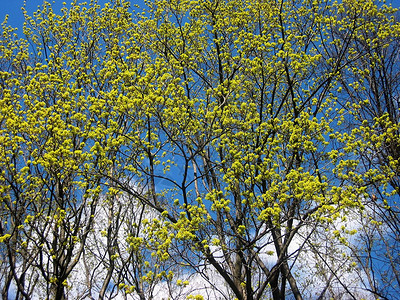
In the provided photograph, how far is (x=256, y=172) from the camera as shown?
856 centimetres

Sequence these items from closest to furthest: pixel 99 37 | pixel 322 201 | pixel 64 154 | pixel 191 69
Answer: pixel 322 201 < pixel 64 154 < pixel 191 69 < pixel 99 37

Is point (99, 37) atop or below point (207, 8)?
atop

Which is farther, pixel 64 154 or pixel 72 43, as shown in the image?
pixel 72 43

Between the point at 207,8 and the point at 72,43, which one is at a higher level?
the point at 72,43

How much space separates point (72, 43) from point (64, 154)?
22.8 ft

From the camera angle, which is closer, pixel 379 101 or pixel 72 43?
pixel 379 101

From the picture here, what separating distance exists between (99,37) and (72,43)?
94cm

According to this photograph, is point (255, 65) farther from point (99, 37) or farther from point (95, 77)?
point (99, 37)

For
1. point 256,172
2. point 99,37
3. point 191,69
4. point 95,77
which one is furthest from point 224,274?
point 99,37

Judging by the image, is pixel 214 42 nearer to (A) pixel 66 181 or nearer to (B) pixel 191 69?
(B) pixel 191 69

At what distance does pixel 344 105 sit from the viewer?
38.4 ft

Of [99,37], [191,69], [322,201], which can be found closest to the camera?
[322,201]

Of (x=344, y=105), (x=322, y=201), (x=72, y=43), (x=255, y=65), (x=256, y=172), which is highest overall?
(x=72, y=43)

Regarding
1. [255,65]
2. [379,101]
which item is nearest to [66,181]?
[255,65]
